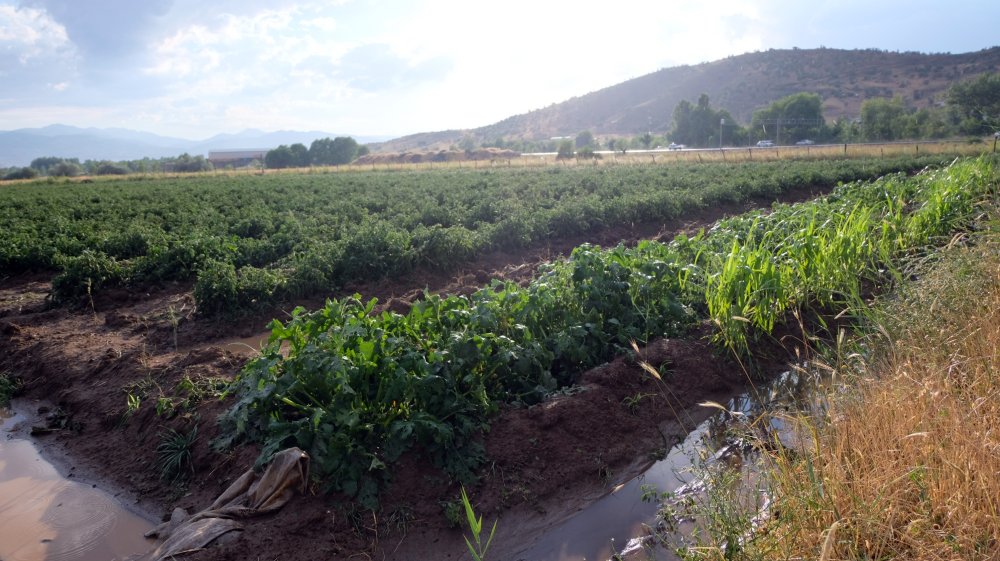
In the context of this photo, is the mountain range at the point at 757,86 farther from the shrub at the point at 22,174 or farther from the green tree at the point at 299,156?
the shrub at the point at 22,174

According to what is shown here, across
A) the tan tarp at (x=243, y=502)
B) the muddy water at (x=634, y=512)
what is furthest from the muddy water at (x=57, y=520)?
the muddy water at (x=634, y=512)

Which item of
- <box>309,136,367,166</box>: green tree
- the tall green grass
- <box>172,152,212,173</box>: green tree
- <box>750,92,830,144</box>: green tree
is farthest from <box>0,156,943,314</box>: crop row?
<box>309,136,367,166</box>: green tree

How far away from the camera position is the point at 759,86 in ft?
276

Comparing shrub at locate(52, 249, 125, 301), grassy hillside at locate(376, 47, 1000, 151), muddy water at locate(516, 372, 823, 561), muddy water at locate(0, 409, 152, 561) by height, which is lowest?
muddy water at locate(516, 372, 823, 561)

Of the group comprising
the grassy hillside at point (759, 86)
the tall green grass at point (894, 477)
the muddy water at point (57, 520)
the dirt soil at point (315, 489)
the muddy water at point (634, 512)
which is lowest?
the muddy water at point (634, 512)

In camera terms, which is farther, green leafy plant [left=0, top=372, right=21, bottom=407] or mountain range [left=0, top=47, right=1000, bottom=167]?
mountain range [left=0, top=47, right=1000, bottom=167]

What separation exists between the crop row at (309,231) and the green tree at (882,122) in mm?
19676

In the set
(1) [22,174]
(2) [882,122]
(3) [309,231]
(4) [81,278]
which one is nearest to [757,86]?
(2) [882,122]

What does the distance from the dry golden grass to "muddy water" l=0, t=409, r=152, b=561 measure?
3831mm

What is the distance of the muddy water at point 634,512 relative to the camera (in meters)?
3.67

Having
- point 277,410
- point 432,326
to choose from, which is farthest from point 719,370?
point 277,410

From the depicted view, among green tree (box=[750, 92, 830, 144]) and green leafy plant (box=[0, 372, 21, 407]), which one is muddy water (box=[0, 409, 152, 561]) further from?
green tree (box=[750, 92, 830, 144])

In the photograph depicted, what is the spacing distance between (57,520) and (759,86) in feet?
304

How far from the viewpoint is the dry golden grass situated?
261 cm
